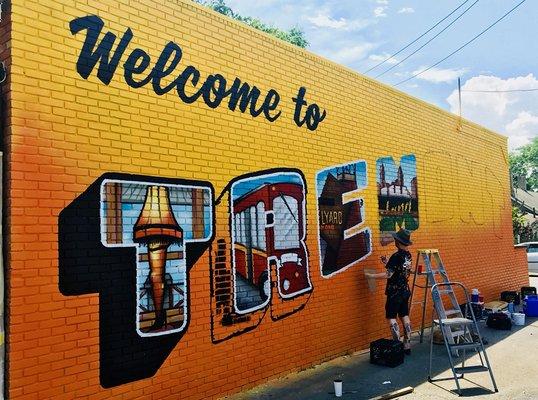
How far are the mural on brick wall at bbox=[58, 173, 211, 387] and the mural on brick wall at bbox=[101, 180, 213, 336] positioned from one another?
10 millimetres

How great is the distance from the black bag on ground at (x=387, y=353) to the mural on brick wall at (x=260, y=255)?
1.34 m

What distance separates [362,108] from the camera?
26.9ft

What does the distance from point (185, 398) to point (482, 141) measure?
1034 cm

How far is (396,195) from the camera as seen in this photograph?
8812 mm

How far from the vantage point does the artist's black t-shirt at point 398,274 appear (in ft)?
24.4

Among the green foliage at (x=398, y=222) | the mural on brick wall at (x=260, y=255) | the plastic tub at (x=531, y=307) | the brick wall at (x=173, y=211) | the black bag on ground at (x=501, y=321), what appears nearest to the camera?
the brick wall at (x=173, y=211)

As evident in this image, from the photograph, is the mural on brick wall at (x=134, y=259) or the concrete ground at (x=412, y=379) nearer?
the mural on brick wall at (x=134, y=259)

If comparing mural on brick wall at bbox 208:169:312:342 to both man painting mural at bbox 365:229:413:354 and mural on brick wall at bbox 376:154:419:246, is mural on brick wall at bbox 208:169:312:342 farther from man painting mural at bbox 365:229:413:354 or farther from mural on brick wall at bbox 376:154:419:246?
mural on brick wall at bbox 376:154:419:246

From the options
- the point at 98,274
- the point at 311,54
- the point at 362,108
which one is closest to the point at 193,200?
the point at 98,274

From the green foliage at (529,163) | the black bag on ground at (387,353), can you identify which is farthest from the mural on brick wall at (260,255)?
the green foliage at (529,163)

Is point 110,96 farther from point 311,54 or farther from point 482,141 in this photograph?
point 482,141

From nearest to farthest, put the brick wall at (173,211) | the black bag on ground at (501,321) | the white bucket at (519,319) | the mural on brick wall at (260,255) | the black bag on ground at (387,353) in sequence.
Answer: the brick wall at (173,211)
the mural on brick wall at (260,255)
the black bag on ground at (387,353)
the black bag on ground at (501,321)
the white bucket at (519,319)

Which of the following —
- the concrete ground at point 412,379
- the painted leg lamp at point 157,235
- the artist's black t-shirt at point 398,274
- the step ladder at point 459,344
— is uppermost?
the painted leg lamp at point 157,235

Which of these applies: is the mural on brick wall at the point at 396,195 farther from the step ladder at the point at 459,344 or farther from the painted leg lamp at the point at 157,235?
the painted leg lamp at the point at 157,235
